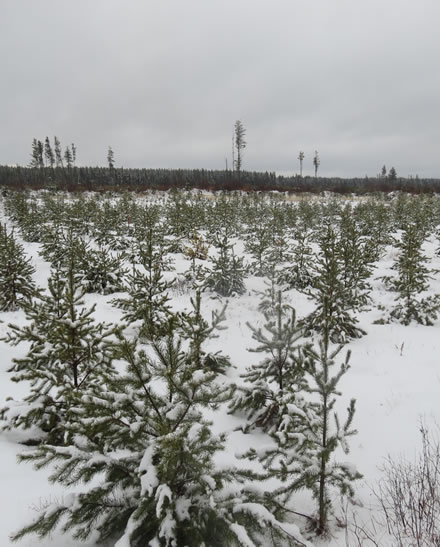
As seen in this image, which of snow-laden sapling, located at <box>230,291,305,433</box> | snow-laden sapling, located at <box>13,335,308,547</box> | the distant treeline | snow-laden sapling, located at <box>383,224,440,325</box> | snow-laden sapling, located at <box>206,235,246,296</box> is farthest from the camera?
the distant treeline

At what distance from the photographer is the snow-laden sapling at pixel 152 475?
2.21 m

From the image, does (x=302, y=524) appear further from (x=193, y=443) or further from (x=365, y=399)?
(x=365, y=399)

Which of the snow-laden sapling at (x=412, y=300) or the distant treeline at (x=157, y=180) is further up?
the distant treeline at (x=157, y=180)

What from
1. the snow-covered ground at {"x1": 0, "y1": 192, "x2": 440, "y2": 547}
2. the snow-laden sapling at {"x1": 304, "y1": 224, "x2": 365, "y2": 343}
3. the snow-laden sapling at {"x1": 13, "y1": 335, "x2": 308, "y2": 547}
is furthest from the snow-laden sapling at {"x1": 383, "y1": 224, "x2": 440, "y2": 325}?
the snow-laden sapling at {"x1": 13, "y1": 335, "x2": 308, "y2": 547}

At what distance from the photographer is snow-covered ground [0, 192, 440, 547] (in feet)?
10.00

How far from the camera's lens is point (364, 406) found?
5.40 meters

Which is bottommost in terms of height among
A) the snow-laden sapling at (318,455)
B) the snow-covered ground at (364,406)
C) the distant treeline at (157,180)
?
the snow-covered ground at (364,406)

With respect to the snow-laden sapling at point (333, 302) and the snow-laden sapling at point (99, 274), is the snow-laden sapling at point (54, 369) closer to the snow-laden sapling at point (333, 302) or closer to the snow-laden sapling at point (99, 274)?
the snow-laden sapling at point (333, 302)

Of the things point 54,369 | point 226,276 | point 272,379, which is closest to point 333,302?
point 272,379

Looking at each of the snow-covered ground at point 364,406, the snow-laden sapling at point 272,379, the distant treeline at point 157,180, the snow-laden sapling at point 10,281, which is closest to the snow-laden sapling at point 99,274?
the snow-covered ground at point 364,406

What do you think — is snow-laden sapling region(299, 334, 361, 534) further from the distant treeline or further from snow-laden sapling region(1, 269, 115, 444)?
the distant treeline

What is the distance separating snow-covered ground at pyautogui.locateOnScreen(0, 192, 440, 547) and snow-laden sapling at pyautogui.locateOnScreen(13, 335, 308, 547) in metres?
0.56

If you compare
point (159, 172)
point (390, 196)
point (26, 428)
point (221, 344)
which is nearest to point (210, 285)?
point (221, 344)

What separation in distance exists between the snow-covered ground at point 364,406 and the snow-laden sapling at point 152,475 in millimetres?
560
